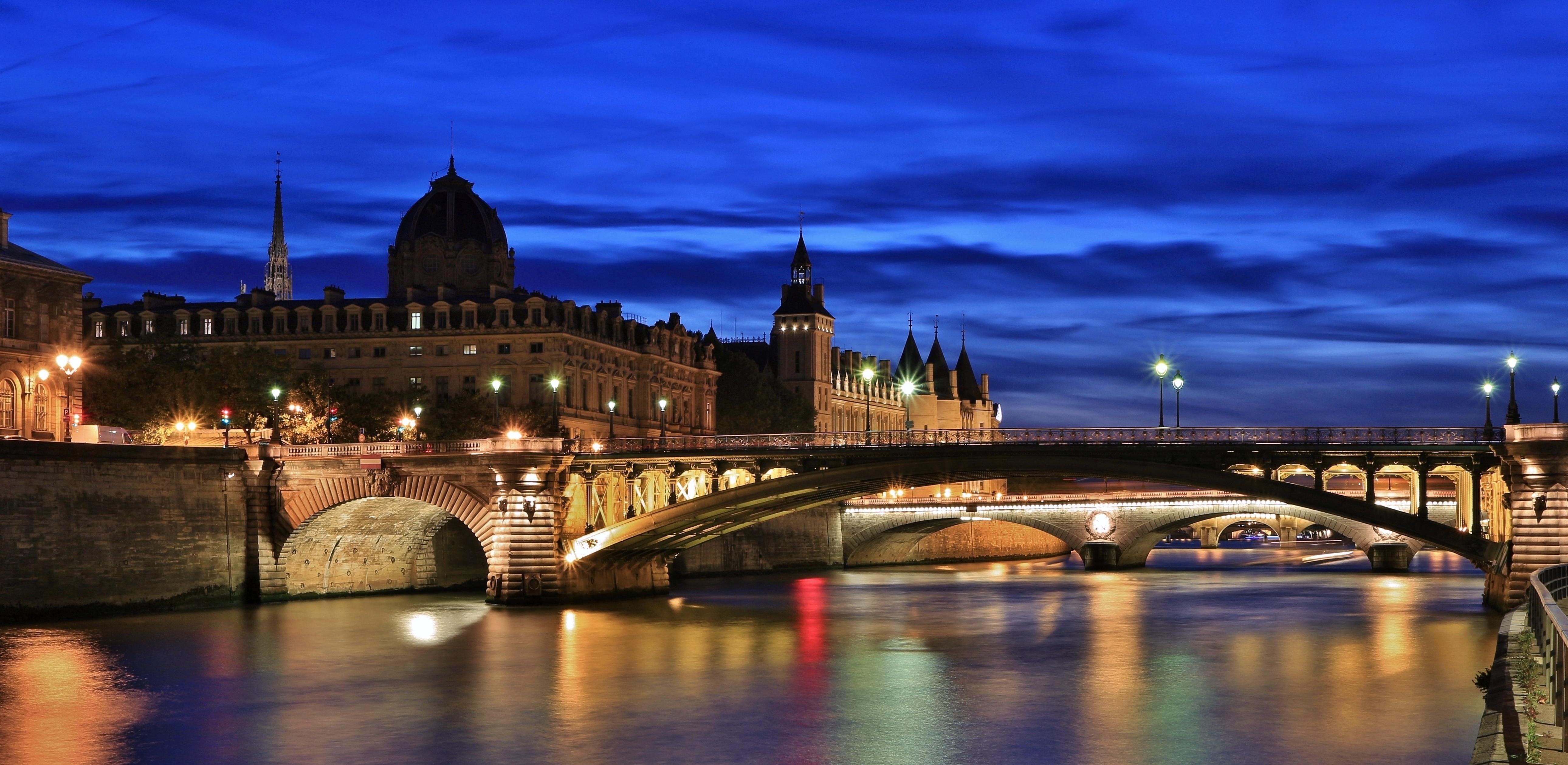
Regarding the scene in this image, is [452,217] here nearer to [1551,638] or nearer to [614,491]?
[614,491]

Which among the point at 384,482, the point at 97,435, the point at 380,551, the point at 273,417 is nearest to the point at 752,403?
the point at 273,417

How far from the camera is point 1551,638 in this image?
22.9 metres

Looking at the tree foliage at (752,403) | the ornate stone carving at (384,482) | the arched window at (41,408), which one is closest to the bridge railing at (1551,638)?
the ornate stone carving at (384,482)

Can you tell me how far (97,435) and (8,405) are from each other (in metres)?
4.57

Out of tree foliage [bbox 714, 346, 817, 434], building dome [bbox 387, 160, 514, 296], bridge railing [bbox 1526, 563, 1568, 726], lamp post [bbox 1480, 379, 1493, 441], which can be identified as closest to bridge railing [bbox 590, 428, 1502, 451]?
lamp post [bbox 1480, 379, 1493, 441]

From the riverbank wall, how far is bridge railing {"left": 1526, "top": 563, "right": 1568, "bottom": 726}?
163ft

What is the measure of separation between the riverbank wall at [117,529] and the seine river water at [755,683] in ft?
6.78

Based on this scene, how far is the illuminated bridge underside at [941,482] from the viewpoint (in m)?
65.4

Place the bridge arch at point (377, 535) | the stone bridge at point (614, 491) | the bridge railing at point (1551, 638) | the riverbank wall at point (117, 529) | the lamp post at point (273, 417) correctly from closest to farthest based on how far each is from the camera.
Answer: the bridge railing at point (1551, 638) < the riverbank wall at point (117, 529) < the stone bridge at point (614, 491) < the bridge arch at point (377, 535) < the lamp post at point (273, 417)

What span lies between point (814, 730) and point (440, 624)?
95.4 ft

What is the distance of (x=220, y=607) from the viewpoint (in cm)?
7175

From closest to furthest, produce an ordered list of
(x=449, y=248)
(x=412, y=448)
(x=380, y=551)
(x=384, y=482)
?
(x=384, y=482) → (x=412, y=448) → (x=380, y=551) → (x=449, y=248)

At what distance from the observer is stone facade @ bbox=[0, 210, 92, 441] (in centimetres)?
7119

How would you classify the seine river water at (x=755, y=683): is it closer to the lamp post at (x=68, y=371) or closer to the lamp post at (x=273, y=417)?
the lamp post at (x=273, y=417)
